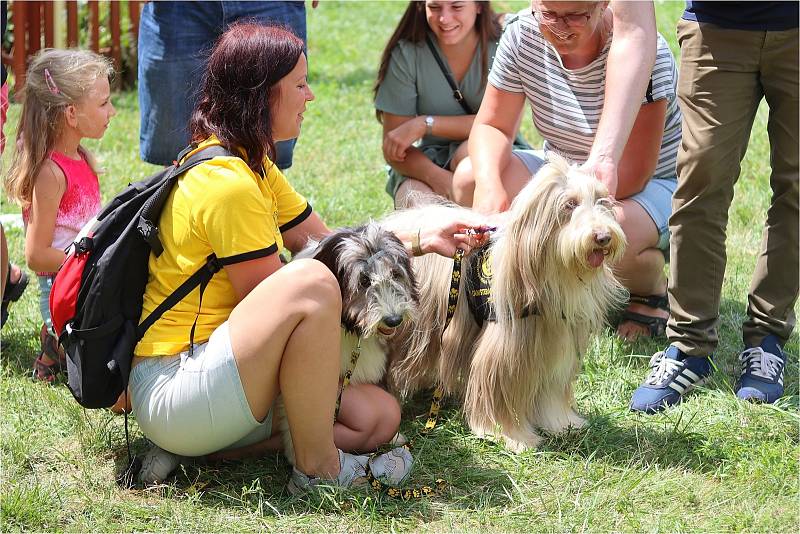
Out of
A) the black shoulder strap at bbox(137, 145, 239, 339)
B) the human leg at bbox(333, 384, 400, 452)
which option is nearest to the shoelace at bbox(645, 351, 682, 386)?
the human leg at bbox(333, 384, 400, 452)

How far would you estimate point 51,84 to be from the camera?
399 centimetres

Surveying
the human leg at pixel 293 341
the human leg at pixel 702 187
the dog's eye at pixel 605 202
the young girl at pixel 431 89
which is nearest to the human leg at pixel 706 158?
the human leg at pixel 702 187

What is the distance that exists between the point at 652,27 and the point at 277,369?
1.97 m

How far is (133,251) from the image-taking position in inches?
113

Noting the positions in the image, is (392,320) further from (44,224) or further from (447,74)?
(447,74)

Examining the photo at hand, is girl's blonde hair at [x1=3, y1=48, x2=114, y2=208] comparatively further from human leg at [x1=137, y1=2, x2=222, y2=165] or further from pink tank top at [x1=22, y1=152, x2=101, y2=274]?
human leg at [x1=137, y1=2, x2=222, y2=165]

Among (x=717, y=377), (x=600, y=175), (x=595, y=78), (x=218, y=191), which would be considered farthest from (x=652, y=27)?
(x=218, y=191)

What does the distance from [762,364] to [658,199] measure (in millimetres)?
901

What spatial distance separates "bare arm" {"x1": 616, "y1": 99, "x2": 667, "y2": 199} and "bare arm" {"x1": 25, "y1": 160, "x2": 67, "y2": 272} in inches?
98.5

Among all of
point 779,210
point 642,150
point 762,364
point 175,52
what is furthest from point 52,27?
point 762,364

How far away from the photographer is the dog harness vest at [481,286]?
11.1ft

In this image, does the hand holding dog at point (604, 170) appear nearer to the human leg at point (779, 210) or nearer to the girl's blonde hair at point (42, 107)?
the human leg at point (779, 210)

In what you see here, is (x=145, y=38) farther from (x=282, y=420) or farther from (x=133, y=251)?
(x=282, y=420)

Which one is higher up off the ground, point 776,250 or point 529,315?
point 776,250
